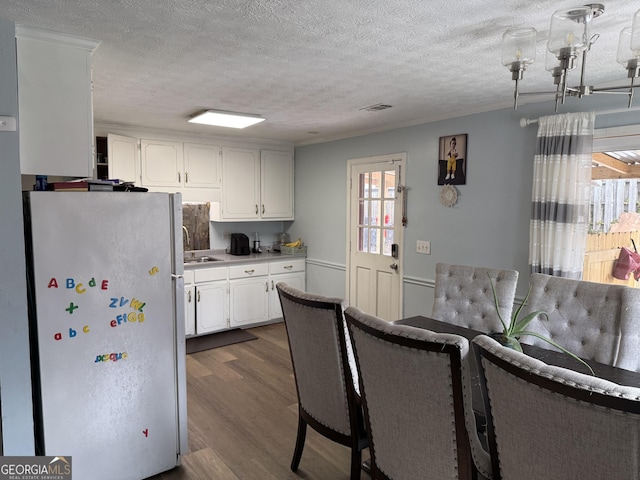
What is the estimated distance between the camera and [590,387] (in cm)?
105

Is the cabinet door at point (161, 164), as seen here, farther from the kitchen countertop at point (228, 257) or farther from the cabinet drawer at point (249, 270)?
the cabinet drawer at point (249, 270)

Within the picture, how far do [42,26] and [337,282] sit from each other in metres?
3.78

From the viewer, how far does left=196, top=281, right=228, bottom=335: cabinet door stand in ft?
15.1

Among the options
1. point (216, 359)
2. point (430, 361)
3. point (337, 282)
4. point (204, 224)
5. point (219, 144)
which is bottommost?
point (216, 359)

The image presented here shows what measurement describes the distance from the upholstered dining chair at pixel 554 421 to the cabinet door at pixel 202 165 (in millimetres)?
4069

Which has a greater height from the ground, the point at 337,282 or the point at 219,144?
the point at 219,144

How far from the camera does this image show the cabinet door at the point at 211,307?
4.62 metres

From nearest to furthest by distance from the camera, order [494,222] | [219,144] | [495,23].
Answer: [495,23] → [494,222] → [219,144]

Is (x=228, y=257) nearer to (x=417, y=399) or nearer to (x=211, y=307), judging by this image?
(x=211, y=307)

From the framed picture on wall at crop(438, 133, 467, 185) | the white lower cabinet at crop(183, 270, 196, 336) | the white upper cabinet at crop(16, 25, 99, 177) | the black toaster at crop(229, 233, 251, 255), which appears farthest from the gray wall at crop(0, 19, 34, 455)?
the black toaster at crop(229, 233, 251, 255)

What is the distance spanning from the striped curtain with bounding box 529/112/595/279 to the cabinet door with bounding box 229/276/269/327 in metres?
3.09

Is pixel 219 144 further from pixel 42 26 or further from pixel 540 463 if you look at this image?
pixel 540 463

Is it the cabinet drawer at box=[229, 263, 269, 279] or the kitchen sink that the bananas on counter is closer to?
the cabinet drawer at box=[229, 263, 269, 279]

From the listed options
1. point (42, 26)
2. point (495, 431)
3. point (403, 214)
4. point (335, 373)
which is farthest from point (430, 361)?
point (403, 214)
